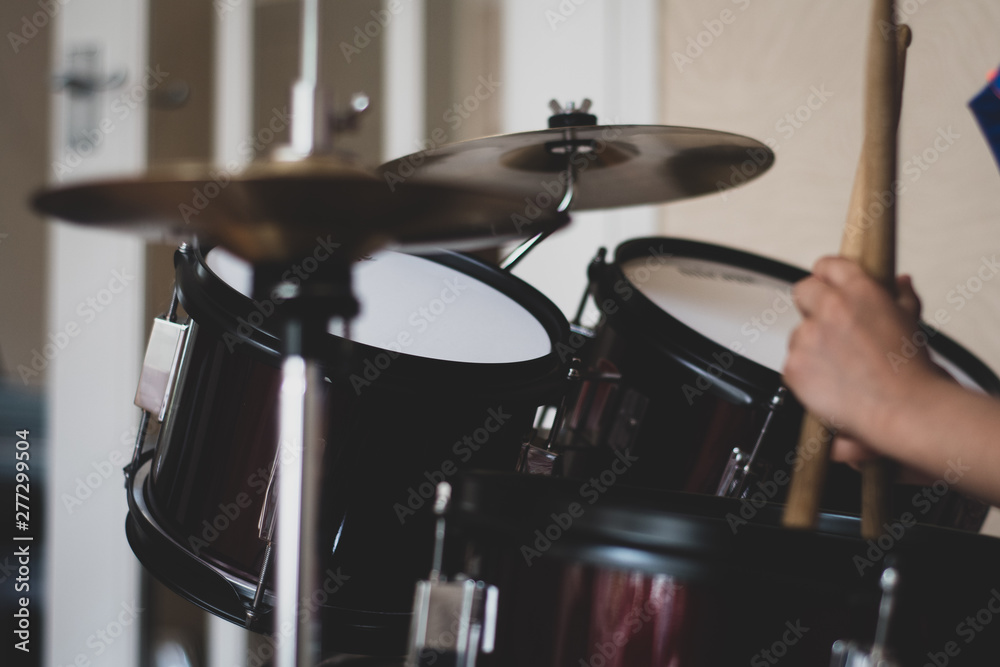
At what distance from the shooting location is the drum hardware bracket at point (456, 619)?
0.51 m

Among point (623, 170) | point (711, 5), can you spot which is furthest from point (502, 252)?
point (623, 170)

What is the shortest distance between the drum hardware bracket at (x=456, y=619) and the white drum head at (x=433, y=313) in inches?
13.4

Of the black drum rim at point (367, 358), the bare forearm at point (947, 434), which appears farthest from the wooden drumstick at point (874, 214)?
the black drum rim at point (367, 358)

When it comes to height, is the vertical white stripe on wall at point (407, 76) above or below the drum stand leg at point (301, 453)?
above

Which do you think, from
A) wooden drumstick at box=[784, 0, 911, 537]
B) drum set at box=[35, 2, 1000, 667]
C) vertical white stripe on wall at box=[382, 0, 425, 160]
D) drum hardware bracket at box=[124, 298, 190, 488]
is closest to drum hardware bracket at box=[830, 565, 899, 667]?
drum set at box=[35, 2, 1000, 667]

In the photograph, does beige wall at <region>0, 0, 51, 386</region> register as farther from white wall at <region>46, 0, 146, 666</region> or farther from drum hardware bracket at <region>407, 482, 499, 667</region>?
drum hardware bracket at <region>407, 482, 499, 667</region>

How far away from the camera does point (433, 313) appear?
2.96 feet

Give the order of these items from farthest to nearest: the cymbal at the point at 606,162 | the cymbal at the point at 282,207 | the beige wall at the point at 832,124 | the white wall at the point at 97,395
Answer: the white wall at the point at 97,395 → the beige wall at the point at 832,124 → the cymbal at the point at 606,162 → the cymbal at the point at 282,207

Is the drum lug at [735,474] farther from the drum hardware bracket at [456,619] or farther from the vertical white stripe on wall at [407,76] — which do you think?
the vertical white stripe on wall at [407,76]

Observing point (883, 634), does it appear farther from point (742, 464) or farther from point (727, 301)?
point (727, 301)

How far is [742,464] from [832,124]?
0.94 m

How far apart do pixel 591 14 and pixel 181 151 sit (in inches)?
40.5

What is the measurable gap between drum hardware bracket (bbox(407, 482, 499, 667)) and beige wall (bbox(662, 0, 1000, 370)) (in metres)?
1.20

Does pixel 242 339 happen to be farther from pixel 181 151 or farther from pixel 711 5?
pixel 181 151
